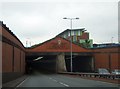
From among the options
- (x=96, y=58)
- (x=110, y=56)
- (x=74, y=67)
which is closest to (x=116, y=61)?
(x=110, y=56)

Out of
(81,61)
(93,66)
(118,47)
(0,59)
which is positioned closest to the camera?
(0,59)

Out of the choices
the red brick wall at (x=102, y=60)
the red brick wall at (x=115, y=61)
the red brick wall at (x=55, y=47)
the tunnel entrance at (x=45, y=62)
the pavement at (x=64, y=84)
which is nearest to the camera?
the pavement at (x=64, y=84)

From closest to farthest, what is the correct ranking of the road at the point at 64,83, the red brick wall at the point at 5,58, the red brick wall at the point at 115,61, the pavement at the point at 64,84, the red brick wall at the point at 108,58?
the pavement at the point at 64,84, the road at the point at 64,83, the red brick wall at the point at 5,58, the red brick wall at the point at 115,61, the red brick wall at the point at 108,58

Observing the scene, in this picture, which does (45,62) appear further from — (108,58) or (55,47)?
(108,58)

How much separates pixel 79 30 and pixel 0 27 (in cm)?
11935

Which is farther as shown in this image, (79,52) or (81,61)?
(81,61)

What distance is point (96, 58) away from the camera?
80.1m

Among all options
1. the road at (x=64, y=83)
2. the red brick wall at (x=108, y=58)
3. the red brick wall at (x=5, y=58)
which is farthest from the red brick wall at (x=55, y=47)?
the red brick wall at (x=5, y=58)

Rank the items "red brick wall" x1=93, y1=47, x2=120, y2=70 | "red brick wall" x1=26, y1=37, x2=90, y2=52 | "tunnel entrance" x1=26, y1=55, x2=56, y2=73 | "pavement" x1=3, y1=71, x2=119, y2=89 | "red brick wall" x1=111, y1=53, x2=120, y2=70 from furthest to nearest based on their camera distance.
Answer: "tunnel entrance" x1=26, y1=55, x2=56, y2=73 < "red brick wall" x1=26, y1=37, x2=90, y2=52 < "red brick wall" x1=93, y1=47, x2=120, y2=70 < "red brick wall" x1=111, y1=53, x2=120, y2=70 < "pavement" x1=3, y1=71, x2=119, y2=89

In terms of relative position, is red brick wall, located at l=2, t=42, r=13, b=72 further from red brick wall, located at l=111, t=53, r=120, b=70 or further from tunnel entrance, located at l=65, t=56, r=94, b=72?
tunnel entrance, located at l=65, t=56, r=94, b=72

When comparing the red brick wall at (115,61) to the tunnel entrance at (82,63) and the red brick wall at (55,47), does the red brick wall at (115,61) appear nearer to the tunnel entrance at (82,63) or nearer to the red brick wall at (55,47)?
the tunnel entrance at (82,63)

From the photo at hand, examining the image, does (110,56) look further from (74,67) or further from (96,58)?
(74,67)

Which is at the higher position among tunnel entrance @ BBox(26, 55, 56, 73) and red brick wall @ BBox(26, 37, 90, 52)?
red brick wall @ BBox(26, 37, 90, 52)

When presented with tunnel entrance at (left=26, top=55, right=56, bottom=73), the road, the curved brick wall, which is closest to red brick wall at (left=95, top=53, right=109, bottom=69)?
tunnel entrance at (left=26, top=55, right=56, bottom=73)
